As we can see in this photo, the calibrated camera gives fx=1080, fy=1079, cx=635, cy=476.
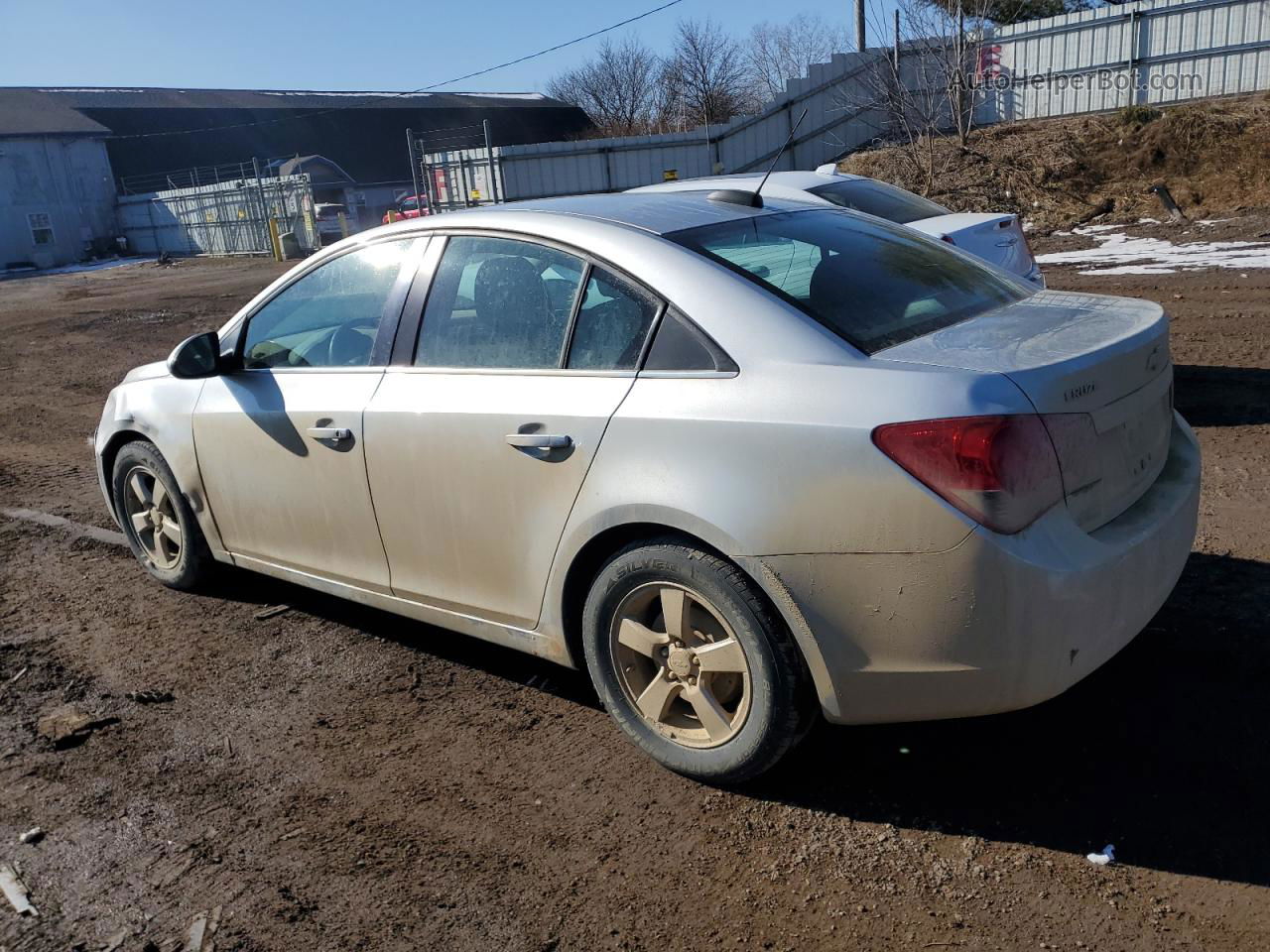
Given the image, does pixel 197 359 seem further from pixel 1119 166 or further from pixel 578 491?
pixel 1119 166

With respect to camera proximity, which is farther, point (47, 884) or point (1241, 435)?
point (1241, 435)

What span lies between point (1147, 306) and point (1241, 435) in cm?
314

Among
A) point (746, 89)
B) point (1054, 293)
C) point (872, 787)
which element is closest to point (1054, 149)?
point (1054, 293)

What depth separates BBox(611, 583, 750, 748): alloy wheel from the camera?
301 centimetres

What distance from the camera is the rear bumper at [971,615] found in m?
2.57

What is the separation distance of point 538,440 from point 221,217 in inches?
1615

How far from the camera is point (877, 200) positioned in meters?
8.18

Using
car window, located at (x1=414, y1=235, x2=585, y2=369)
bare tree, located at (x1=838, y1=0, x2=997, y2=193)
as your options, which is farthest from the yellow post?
car window, located at (x1=414, y1=235, x2=585, y2=369)

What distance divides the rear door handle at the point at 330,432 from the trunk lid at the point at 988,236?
4501mm

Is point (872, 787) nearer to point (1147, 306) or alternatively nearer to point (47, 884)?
point (1147, 306)

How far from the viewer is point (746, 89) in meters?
50.0

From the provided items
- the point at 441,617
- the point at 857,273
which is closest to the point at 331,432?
the point at 441,617

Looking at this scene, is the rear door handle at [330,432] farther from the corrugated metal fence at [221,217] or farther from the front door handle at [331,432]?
the corrugated metal fence at [221,217]

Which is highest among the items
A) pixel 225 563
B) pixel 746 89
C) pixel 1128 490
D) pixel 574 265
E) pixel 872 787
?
pixel 746 89
